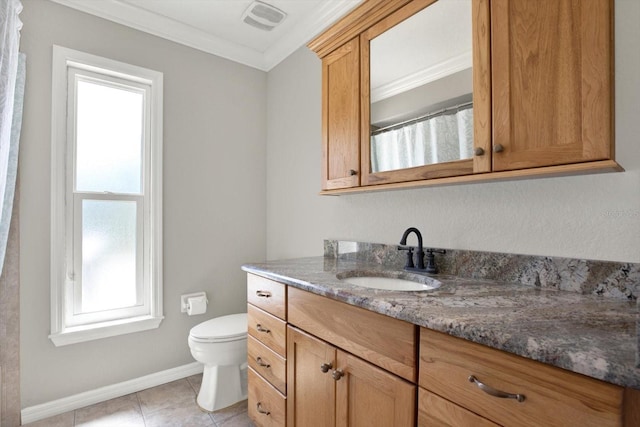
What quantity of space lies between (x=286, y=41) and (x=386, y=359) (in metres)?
2.40

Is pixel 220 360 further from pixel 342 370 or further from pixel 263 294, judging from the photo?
pixel 342 370

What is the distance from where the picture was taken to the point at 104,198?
2.06m

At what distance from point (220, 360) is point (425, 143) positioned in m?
1.69

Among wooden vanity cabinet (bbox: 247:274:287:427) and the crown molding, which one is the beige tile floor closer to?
wooden vanity cabinet (bbox: 247:274:287:427)

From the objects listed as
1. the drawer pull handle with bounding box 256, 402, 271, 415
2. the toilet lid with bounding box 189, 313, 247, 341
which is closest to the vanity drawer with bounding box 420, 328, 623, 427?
the drawer pull handle with bounding box 256, 402, 271, 415

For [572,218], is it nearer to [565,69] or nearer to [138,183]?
[565,69]

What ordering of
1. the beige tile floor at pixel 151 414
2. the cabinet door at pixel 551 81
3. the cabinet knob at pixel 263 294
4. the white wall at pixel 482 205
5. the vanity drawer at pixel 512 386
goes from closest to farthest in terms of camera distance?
the vanity drawer at pixel 512 386 < the cabinet door at pixel 551 81 < the white wall at pixel 482 205 < the cabinet knob at pixel 263 294 < the beige tile floor at pixel 151 414

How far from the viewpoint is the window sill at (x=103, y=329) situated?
185 centimetres

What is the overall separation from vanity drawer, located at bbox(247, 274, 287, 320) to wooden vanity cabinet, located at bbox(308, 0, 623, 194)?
766 mm

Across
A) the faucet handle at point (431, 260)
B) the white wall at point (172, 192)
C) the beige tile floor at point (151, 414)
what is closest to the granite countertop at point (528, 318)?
the faucet handle at point (431, 260)

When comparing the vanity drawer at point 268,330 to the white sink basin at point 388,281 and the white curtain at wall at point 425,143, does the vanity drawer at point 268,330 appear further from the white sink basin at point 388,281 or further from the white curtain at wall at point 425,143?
the white curtain at wall at point 425,143

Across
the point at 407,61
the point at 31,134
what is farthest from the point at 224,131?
the point at 407,61

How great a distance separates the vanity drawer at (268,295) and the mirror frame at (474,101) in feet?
2.21

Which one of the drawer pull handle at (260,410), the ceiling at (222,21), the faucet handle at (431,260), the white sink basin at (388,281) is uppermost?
the ceiling at (222,21)
